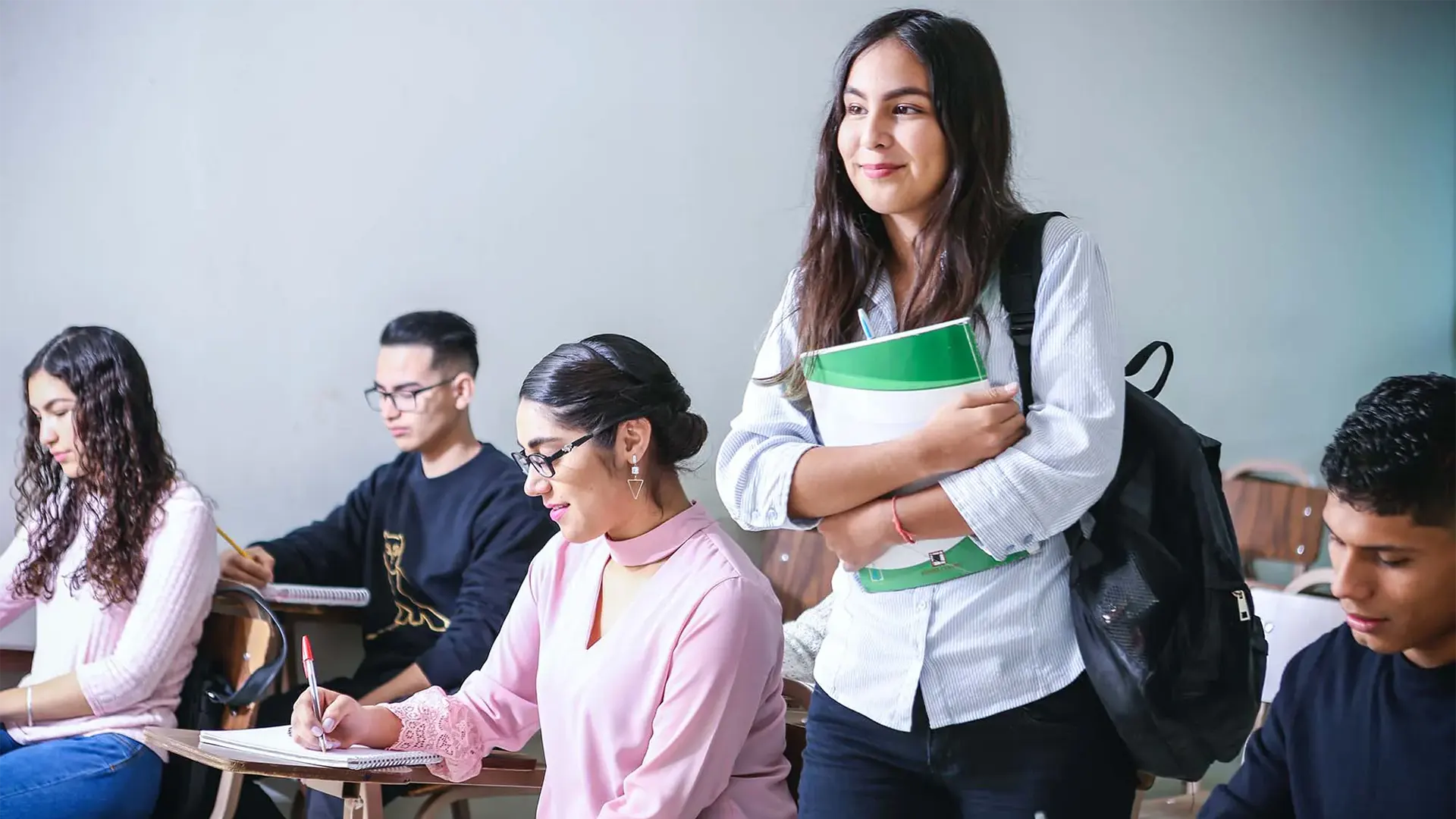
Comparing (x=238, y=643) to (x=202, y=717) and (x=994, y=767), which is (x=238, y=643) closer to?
(x=202, y=717)

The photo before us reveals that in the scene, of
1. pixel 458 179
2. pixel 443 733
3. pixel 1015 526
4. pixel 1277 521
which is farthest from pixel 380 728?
pixel 1277 521

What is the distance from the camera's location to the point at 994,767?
1249 millimetres

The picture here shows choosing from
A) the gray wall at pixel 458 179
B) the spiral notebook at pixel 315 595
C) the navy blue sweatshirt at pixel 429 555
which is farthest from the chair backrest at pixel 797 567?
the spiral notebook at pixel 315 595

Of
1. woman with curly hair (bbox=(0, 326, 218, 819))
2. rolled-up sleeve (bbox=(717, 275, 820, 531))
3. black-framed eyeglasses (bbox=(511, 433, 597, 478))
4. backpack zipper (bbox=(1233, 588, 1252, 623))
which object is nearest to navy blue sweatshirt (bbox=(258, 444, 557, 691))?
woman with curly hair (bbox=(0, 326, 218, 819))

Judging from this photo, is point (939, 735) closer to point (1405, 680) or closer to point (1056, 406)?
point (1056, 406)

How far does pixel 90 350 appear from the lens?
8.34 ft

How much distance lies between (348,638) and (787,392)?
2006 mm

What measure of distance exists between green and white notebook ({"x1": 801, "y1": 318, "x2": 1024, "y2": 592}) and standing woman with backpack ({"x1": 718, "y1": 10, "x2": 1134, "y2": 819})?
0.02m

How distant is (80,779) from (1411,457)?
81.5 inches

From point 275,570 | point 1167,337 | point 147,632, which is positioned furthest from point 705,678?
point 1167,337

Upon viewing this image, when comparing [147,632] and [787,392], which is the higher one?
[787,392]

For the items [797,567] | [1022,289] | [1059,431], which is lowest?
[797,567]

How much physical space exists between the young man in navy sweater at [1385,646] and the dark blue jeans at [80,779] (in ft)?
5.94

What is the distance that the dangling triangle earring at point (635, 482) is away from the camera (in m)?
1.80
